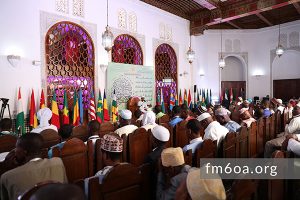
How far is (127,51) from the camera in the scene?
7465 millimetres

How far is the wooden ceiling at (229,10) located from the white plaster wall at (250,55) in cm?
100

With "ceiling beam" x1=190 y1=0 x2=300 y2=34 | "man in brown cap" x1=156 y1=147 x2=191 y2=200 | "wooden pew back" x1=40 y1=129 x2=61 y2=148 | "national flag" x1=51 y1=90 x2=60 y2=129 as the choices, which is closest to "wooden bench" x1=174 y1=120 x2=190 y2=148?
"wooden pew back" x1=40 y1=129 x2=61 y2=148

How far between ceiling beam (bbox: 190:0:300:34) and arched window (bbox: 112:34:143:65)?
2913mm

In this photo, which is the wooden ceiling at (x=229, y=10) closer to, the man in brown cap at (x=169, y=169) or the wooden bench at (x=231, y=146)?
the wooden bench at (x=231, y=146)


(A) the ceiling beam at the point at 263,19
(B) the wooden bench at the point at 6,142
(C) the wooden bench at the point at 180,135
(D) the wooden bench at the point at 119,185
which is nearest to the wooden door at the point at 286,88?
(A) the ceiling beam at the point at 263,19

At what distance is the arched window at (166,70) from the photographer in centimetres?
859

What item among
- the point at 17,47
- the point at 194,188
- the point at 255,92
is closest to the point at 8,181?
the point at 194,188

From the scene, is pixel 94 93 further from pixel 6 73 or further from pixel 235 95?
pixel 235 95

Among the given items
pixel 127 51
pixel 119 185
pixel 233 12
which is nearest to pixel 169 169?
pixel 119 185

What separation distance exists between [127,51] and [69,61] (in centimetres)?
201

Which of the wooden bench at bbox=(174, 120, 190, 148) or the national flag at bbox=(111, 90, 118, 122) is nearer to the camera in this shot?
the wooden bench at bbox=(174, 120, 190, 148)

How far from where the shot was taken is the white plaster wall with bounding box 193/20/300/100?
11086mm

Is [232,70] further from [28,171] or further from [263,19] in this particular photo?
[28,171]

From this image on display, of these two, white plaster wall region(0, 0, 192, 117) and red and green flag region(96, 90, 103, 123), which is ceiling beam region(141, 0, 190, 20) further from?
red and green flag region(96, 90, 103, 123)
